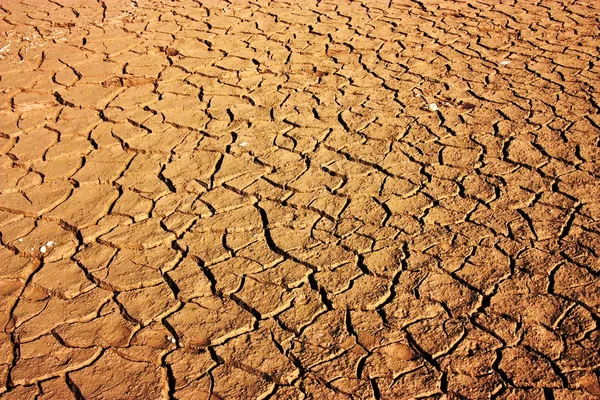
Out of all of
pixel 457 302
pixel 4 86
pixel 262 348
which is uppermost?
pixel 457 302

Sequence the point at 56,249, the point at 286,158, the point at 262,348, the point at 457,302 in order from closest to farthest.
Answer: the point at 262,348 → the point at 457,302 → the point at 56,249 → the point at 286,158

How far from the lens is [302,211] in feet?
11.4

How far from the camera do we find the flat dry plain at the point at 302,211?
2.62m

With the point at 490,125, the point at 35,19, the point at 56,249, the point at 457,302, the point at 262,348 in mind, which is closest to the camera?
the point at 262,348

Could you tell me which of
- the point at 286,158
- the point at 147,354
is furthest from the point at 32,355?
the point at 286,158

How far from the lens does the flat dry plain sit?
8.59ft

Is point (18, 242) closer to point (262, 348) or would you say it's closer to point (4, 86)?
point (262, 348)

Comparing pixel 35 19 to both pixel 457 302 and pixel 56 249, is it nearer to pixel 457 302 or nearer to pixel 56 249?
pixel 56 249

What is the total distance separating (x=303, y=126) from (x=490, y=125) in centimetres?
128

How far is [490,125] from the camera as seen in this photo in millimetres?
4172

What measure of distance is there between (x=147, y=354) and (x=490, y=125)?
2.74 m

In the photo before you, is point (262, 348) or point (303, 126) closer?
point (262, 348)

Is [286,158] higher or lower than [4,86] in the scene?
higher


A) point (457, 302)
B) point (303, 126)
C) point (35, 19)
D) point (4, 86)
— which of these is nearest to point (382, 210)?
point (457, 302)
